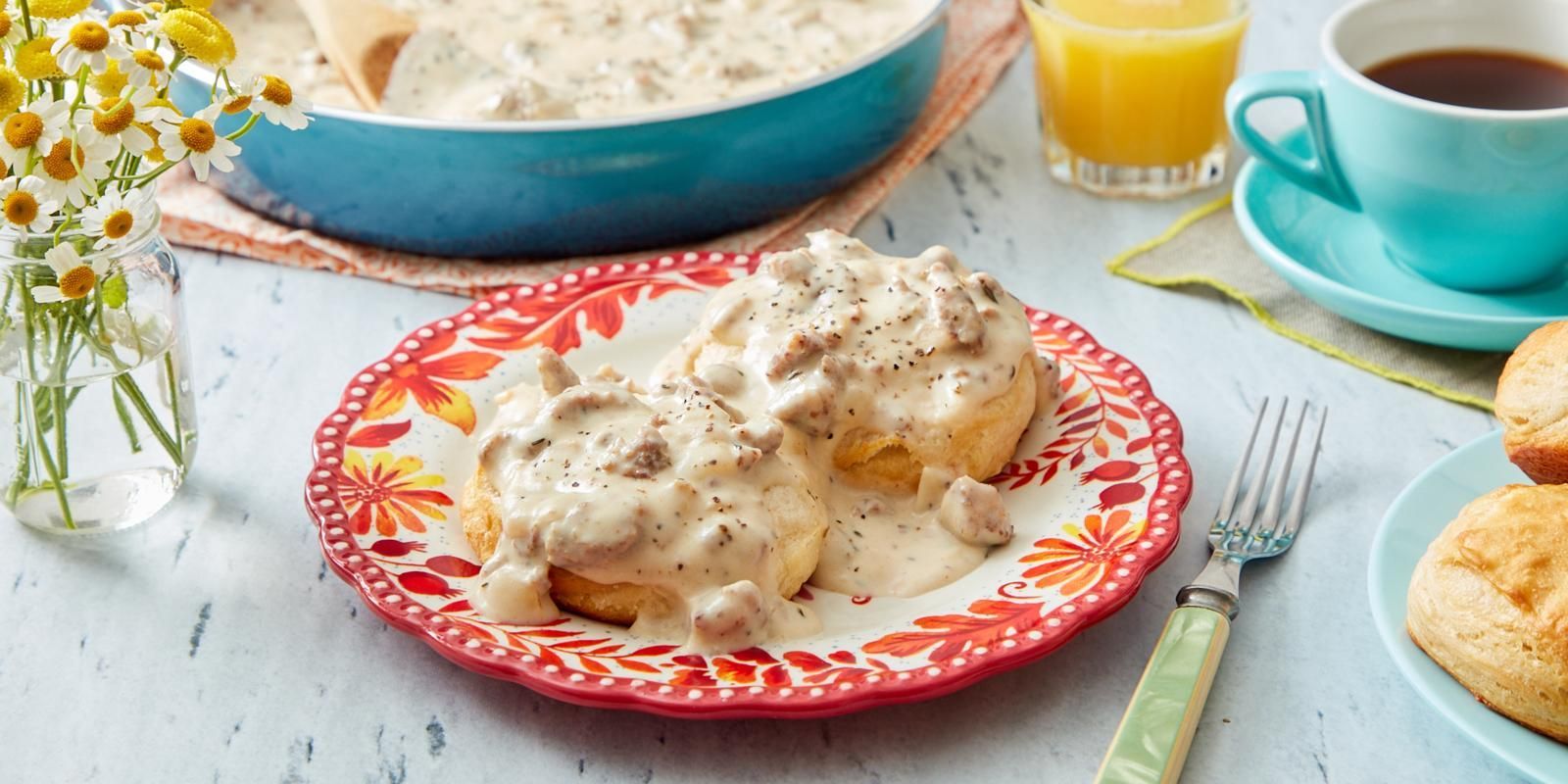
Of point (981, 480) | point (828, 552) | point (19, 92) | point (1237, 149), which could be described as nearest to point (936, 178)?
point (1237, 149)

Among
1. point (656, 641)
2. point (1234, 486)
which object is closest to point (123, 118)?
point (656, 641)

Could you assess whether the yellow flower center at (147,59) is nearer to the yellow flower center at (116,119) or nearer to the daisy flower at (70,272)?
the yellow flower center at (116,119)

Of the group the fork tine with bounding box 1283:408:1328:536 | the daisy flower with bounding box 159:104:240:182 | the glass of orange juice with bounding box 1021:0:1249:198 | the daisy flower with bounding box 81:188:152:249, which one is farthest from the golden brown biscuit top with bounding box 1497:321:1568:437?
the daisy flower with bounding box 81:188:152:249

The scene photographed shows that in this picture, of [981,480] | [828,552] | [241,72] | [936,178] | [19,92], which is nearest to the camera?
[19,92]

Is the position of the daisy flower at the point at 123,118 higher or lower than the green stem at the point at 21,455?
higher

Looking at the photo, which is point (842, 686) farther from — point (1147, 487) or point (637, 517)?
point (1147, 487)

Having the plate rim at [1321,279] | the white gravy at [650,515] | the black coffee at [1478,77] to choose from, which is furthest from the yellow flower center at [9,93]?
the black coffee at [1478,77]

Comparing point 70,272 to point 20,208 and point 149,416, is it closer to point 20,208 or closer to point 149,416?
point 20,208
